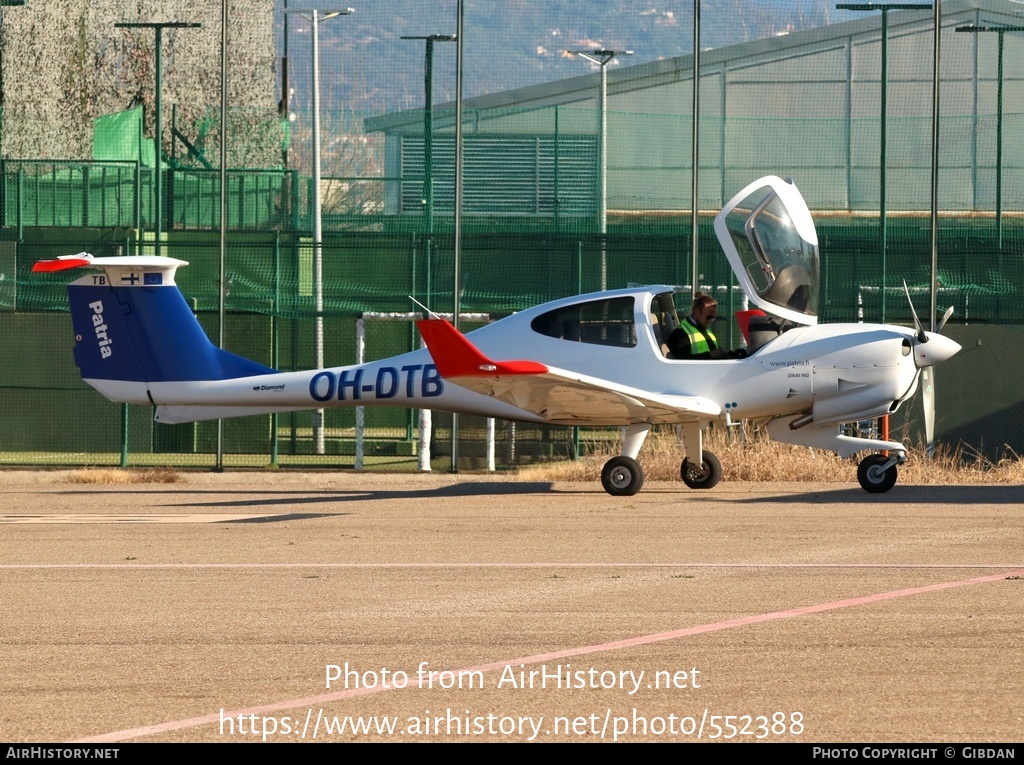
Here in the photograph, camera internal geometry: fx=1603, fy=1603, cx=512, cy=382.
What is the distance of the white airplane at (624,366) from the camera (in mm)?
15938

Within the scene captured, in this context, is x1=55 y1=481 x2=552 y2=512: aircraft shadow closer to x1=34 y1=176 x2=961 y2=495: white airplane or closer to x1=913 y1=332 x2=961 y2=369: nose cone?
x1=34 y1=176 x2=961 y2=495: white airplane

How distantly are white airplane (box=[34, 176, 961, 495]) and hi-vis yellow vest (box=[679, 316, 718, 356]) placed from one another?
0.62 ft

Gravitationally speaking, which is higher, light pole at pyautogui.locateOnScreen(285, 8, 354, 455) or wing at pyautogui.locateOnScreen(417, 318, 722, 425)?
light pole at pyautogui.locateOnScreen(285, 8, 354, 455)

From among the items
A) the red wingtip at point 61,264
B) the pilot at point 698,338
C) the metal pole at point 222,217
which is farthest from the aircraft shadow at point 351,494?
the red wingtip at point 61,264

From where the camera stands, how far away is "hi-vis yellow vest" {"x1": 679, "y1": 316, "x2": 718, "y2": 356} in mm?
16359

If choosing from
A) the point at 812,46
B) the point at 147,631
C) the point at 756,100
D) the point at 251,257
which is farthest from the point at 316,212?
the point at 147,631

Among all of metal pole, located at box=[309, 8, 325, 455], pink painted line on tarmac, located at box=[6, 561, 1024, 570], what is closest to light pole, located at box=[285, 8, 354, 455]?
metal pole, located at box=[309, 8, 325, 455]

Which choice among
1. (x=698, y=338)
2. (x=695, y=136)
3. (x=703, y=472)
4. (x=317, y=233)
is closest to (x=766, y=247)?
(x=698, y=338)

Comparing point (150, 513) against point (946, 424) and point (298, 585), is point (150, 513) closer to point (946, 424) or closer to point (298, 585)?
point (298, 585)

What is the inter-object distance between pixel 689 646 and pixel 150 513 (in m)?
8.57

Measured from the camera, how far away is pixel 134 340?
17.1 m

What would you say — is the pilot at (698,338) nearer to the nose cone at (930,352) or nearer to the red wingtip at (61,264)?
the nose cone at (930,352)

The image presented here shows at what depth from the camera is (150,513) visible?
50.3 ft

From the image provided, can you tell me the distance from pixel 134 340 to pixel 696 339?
19.6 feet
